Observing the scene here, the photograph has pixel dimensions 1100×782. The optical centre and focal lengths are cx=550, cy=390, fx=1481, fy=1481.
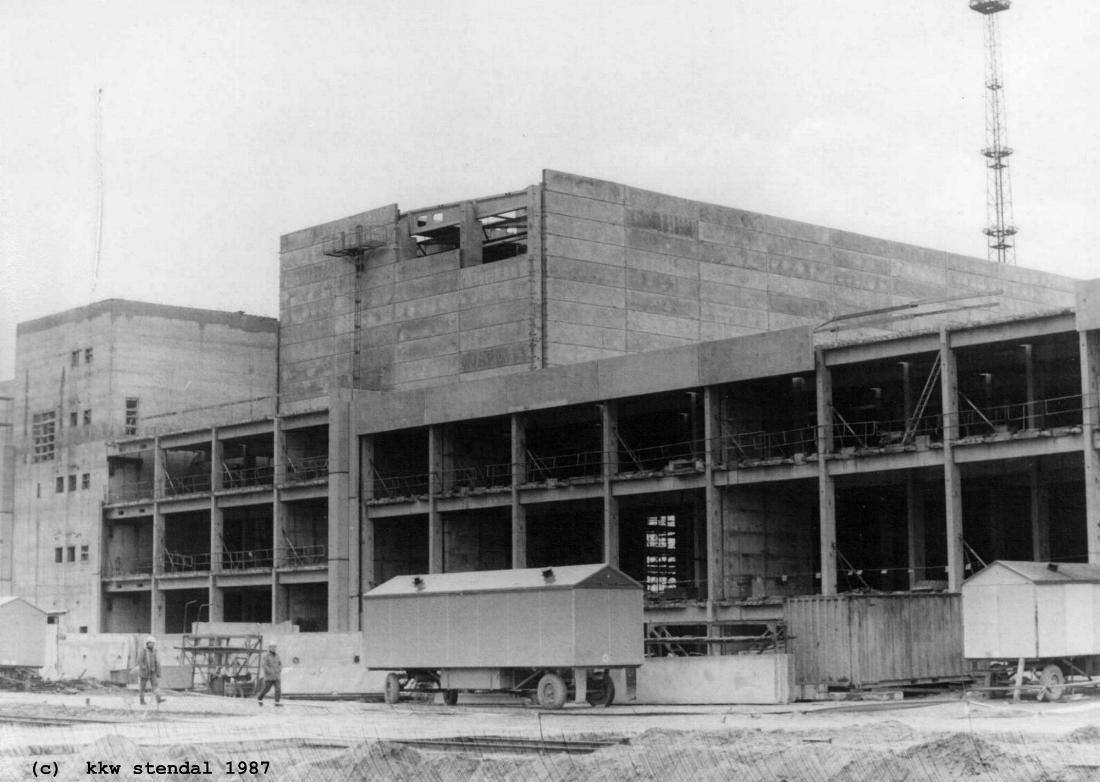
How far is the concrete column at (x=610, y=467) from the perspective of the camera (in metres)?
55.7

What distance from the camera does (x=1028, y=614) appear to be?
33.8m

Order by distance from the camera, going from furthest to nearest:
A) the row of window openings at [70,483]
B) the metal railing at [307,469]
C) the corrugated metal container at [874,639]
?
the row of window openings at [70,483] < the metal railing at [307,469] < the corrugated metal container at [874,639]

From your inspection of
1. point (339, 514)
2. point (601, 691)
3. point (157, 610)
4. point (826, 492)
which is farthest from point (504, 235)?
point (601, 691)

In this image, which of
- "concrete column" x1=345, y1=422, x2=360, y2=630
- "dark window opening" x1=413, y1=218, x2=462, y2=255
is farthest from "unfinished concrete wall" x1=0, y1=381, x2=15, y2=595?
"concrete column" x1=345, y1=422, x2=360, y2=630

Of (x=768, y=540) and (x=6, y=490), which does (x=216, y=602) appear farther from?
(x=768, y=540)

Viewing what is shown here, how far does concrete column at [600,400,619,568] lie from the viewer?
5572cm

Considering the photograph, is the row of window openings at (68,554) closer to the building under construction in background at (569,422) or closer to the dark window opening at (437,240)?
the building under construction in background at (569,422)

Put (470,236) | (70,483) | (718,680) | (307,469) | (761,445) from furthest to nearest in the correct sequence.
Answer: (70,483), (470,236), (307,469), (761,445), (718,680)

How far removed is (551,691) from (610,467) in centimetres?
2157

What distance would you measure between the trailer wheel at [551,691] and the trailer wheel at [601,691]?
75cm

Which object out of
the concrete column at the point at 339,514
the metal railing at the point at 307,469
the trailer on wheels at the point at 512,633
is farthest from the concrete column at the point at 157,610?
the trailer on wheels at the point at 512,633

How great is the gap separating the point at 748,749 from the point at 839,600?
17.5m

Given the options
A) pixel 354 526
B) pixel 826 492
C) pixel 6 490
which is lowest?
pixel 354 526

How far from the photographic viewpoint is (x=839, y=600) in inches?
1499
